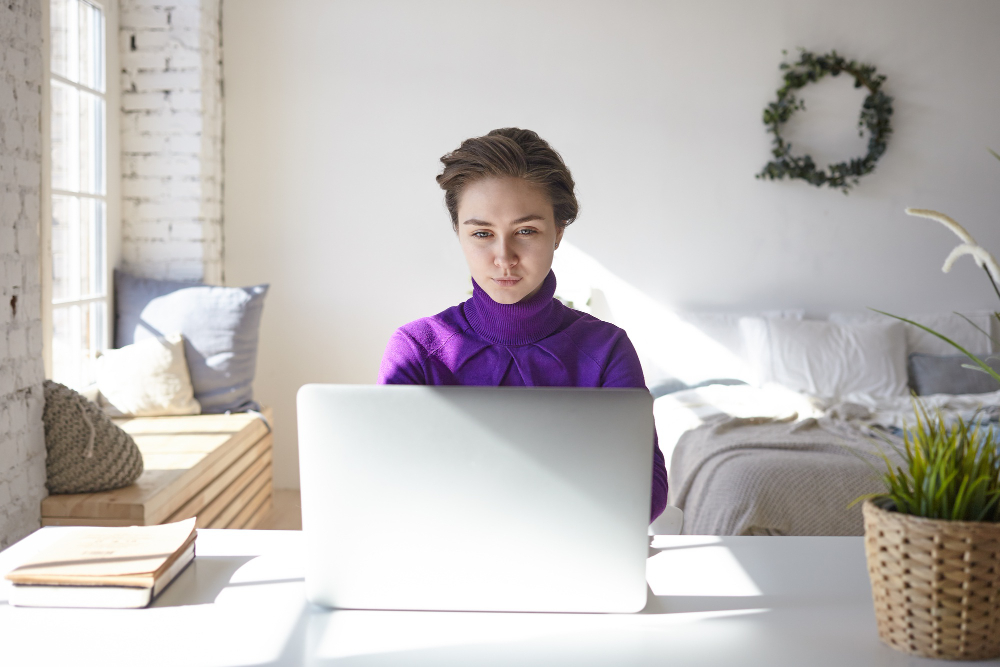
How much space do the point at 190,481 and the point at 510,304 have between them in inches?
63.8

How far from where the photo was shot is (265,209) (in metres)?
4.20

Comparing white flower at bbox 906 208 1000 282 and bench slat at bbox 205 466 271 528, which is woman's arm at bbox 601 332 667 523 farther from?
bench slat at bbox 205 466 271 528

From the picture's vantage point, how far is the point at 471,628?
0.94 m

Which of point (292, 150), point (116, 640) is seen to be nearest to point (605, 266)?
point (292, 150)

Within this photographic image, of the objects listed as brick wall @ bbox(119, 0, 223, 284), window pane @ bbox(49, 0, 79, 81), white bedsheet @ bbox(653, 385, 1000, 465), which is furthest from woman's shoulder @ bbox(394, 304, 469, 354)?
brick wall @ bbox(119, 0, 223, 284)

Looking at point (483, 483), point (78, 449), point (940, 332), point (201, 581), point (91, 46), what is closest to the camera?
point (483, 483)

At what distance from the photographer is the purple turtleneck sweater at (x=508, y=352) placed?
1567mm

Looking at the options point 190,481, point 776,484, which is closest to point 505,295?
point 776,484

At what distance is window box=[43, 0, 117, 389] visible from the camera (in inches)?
122

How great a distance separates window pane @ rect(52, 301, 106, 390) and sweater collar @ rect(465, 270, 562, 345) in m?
2.20

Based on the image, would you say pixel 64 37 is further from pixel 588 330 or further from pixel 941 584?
pixel 941 584

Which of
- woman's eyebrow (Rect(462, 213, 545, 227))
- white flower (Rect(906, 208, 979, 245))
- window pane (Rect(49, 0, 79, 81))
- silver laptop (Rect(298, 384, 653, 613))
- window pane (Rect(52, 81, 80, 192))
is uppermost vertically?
window pane (Rect(49, 0, 79, 81))

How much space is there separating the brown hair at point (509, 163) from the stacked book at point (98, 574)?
2.50ft

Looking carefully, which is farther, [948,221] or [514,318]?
[514,318]
